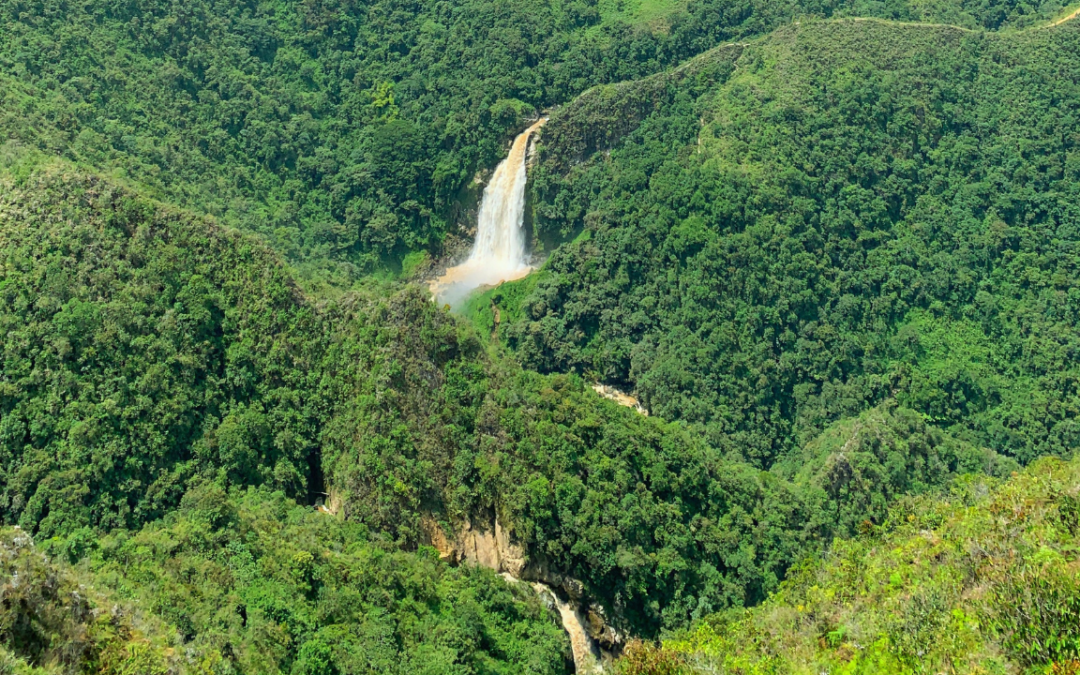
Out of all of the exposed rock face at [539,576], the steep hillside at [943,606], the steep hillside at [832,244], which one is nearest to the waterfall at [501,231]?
the steep hillside at [832,244]

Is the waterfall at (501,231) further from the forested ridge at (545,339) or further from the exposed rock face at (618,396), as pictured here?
the exposed rock face at (618,396)

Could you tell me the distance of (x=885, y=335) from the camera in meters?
52.7

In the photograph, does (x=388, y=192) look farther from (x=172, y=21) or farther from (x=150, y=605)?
(x=150, y=605)

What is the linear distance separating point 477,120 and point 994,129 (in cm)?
3562

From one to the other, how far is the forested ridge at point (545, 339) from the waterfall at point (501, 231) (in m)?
1.62

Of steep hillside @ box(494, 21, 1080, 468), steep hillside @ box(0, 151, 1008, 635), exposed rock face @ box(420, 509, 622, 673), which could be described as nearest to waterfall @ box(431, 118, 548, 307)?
steep hillside @ box(494, 21, 1080, 468)

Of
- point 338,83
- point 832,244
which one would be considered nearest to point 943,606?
point 832,244

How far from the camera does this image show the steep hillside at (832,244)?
50.7m

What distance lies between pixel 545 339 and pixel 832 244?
18.8m

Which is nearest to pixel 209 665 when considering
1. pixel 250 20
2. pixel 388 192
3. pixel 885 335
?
pixel 885 335

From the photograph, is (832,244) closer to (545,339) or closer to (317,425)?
(545,339)

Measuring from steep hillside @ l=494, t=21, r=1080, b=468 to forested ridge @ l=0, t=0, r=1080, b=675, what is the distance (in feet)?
0.77

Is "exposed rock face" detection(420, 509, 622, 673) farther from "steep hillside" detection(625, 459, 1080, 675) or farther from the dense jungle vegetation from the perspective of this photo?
the dense jungle vegetation

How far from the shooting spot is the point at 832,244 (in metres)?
55.2
